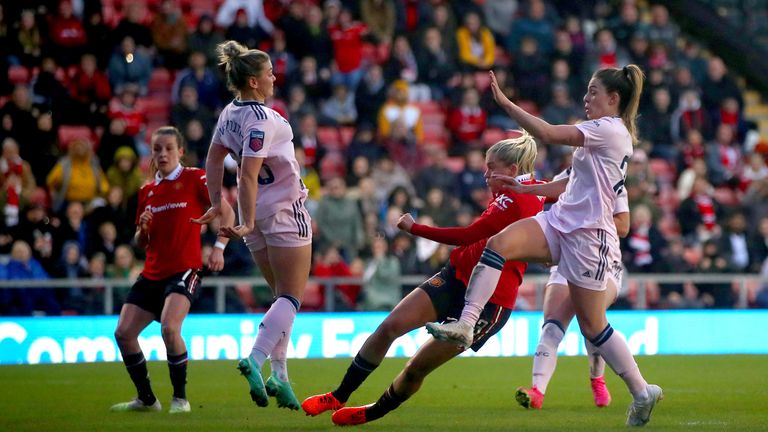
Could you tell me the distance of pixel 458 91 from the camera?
20781 millimetres

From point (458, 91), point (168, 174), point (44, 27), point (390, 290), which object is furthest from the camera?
point (458, 91)

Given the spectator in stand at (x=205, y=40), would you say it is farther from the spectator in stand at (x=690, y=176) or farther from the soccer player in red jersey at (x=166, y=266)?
the soccer player in red jersey at (x=166, y=266)

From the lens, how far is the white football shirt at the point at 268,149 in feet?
27.2

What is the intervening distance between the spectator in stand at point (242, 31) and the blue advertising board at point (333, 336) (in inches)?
188

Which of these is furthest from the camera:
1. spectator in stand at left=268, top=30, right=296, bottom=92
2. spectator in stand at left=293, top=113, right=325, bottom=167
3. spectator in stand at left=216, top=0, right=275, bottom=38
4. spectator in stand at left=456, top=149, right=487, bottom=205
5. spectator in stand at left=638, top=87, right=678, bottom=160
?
spectator in stand at left=638, top=87, right=678, bottom=160

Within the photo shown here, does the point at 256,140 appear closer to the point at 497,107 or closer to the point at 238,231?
the point at 238,231

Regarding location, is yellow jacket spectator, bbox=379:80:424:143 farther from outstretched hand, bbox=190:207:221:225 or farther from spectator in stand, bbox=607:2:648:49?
outstretched hand, bbox=190:207:221:225

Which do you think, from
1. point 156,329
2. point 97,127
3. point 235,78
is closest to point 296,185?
point 235,78

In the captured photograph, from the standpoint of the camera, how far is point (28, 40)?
742 inches

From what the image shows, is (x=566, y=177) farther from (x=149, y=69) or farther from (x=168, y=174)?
(x=149, y=69)

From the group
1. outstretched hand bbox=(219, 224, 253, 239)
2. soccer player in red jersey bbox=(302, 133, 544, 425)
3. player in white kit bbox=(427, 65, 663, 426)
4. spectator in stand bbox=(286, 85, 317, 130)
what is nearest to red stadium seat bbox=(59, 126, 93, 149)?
spectator in stand bbox=(286, 85, 317, 130)

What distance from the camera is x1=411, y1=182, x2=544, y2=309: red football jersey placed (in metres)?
8.34

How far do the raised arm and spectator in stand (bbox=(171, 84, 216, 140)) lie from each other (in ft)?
35.8

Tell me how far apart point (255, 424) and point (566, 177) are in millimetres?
2509
